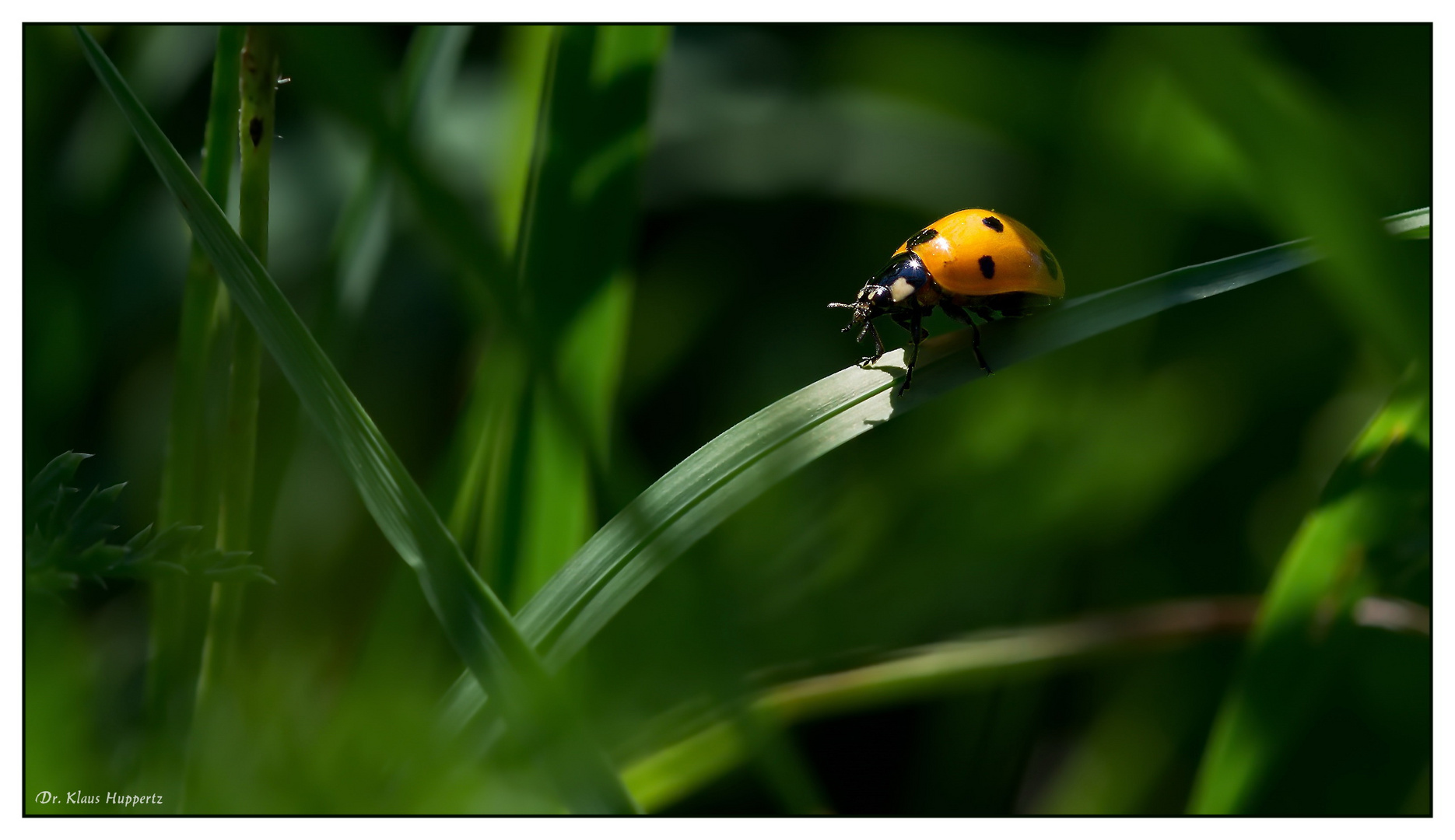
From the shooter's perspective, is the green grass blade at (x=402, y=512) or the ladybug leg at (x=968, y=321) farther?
the ladybug leg at (x=968, y=321)

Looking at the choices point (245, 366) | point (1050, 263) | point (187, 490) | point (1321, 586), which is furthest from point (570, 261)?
point (1321, 586)

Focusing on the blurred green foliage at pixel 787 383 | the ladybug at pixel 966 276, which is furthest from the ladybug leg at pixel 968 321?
the blurred green foliage at pixel 787 383

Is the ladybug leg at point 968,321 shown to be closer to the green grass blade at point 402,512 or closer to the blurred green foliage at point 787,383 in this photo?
the blurred green foliage at point 787,383

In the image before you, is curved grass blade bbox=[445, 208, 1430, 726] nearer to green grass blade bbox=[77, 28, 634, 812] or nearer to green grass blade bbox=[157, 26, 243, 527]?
green grass blade bbox=[77, 28, 634, 812]

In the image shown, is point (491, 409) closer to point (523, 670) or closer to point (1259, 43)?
point (523, 670)

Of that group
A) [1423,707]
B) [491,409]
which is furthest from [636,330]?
[1423,707]

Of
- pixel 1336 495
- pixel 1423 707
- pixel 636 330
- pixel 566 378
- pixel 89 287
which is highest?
pixel 89 287

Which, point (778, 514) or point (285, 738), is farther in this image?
point (778, 514)
